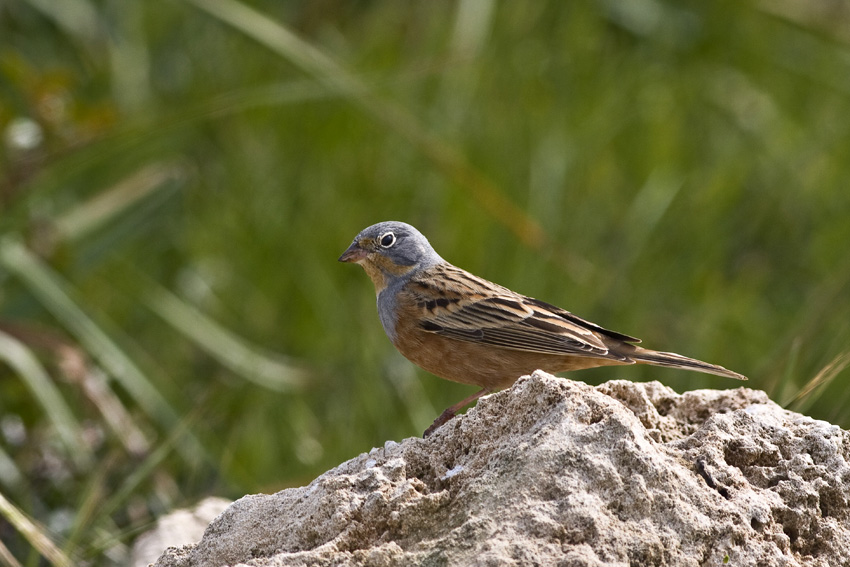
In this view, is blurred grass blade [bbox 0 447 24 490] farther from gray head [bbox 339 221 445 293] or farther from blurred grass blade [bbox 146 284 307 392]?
gray head [bbox 339 221 445 293]

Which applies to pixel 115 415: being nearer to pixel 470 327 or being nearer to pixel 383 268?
pixel 383 268

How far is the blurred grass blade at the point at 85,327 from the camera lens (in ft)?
20.1

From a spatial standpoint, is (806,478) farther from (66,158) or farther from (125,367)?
(66,158)

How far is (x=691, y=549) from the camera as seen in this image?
2.56 meters

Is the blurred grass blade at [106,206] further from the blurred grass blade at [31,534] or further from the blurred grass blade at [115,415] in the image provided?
the blurred grass blade at [31,534]

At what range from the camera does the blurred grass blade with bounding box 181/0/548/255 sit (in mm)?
6578

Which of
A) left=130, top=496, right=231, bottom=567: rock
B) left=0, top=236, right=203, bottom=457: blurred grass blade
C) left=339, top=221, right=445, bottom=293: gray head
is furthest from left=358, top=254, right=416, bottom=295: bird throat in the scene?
left=0, top=236, right=203, bottom=457: blurred grass blade

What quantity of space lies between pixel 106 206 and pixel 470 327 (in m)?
3.49

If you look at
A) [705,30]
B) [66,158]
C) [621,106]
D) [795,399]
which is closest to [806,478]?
[795,399]

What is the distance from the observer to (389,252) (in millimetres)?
4762

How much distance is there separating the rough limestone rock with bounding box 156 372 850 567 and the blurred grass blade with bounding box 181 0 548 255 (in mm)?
3897

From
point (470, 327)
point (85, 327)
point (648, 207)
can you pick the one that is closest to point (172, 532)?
point (470, 327)

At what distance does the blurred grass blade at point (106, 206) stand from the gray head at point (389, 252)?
9.09 ft

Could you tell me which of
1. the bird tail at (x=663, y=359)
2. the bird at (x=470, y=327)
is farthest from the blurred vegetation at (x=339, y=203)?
the bird at (x=470, y=327)
